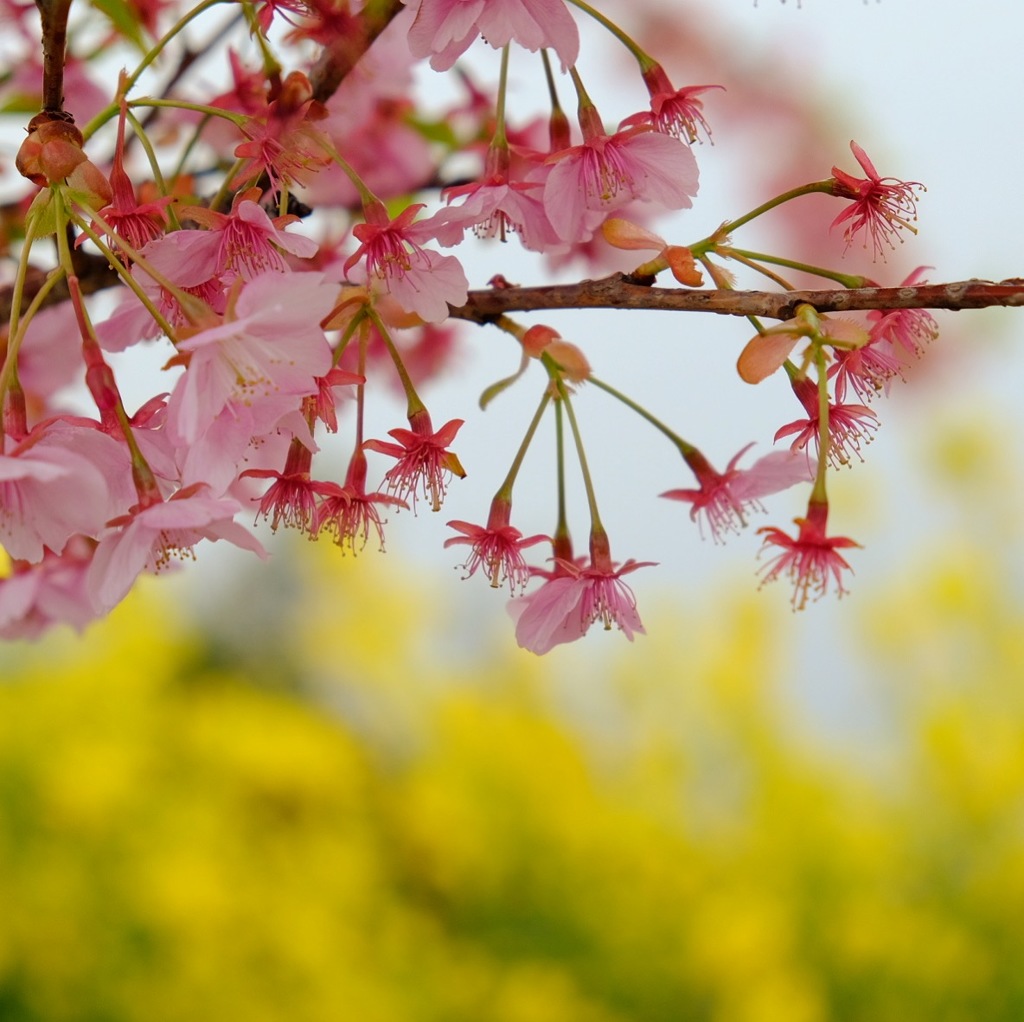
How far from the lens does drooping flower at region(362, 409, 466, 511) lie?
0.44m

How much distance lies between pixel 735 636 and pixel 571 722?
336 mm

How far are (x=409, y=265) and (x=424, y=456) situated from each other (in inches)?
2.7

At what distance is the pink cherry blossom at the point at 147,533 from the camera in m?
0.37

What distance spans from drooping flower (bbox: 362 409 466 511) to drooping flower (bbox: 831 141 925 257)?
0.15 metres

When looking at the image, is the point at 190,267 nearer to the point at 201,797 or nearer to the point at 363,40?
the point at 363,40

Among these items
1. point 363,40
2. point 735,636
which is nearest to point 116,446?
point 363,40

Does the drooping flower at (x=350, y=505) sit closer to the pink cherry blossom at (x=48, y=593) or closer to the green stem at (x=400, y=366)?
the green stem at (x=400, y=366)

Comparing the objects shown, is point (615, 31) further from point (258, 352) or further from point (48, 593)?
point (48, 593)

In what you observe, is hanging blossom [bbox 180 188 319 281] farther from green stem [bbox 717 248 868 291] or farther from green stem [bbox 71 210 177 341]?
green stem [bbox 717 248 868 291]

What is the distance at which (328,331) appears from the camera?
1.42 ft

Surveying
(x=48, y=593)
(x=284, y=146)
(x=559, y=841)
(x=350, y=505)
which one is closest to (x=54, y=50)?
(x=284, y=146)

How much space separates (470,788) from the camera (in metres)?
1.80

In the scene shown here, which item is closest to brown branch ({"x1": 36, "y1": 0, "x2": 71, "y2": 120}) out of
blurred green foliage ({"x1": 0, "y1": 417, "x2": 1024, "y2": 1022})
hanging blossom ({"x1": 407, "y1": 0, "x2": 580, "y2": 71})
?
hanging blossom ({"x1": 407, "y1": 0, "x2": 580, "y2": 71})

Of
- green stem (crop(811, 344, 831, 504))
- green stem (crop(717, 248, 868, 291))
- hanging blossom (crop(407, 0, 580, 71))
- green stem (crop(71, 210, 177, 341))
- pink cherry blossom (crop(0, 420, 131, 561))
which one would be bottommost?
pink cherry blossom (crop(0, 420, 131, 561))
